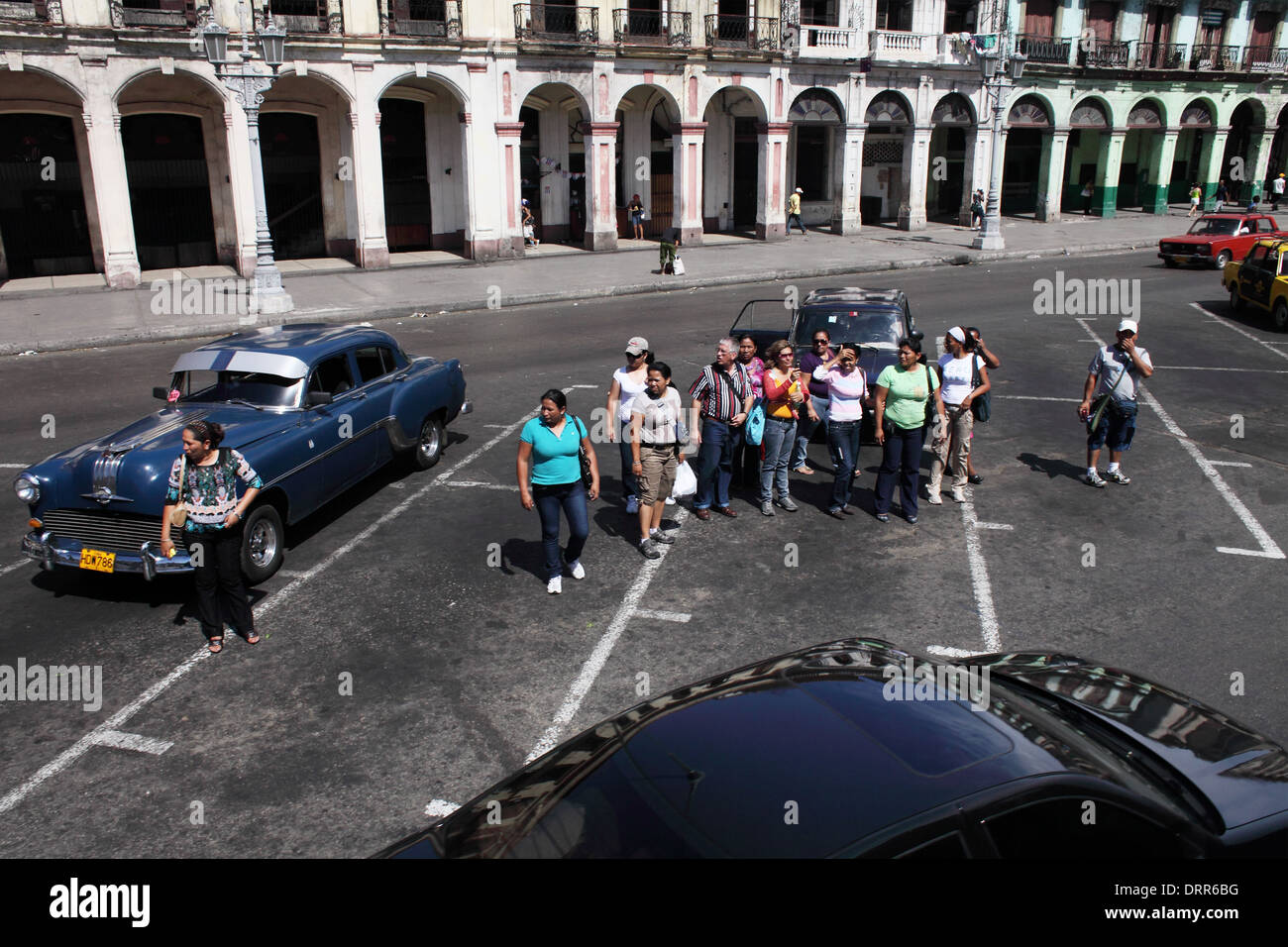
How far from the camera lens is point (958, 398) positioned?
10.5m

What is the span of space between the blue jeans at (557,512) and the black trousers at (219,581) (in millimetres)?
2375

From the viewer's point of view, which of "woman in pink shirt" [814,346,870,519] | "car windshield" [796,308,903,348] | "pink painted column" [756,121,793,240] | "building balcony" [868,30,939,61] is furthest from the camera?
"building balcony" [868,30,939,61]

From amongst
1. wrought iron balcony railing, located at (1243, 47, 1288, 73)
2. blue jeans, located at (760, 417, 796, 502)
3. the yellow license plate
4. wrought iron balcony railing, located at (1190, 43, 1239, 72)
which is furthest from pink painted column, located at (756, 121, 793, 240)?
the yellow license plate

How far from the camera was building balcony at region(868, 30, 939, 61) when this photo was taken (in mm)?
36469

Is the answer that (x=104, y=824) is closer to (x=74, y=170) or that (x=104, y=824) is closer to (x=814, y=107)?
(x=74, y=170)

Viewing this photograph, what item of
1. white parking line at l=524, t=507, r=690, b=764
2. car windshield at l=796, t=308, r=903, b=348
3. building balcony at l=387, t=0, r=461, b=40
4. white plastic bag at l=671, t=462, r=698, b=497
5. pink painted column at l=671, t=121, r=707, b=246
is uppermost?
building balcony at l=387, t=0, r=461, b=40

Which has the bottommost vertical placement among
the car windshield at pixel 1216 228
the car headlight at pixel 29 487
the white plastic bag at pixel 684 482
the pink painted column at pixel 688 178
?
the white plastic bag at pixel 684 482

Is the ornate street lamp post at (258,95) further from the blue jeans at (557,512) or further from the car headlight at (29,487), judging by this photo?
the blue jeans at (557,512)

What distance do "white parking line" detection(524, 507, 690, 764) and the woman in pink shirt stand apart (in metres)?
2.01

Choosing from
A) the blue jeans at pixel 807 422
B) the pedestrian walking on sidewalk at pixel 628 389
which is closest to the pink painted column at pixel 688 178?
the blue jeans at pixel 807 422

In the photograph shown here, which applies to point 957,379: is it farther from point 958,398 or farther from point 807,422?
point 807,422

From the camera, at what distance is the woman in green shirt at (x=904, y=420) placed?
9.75 metres

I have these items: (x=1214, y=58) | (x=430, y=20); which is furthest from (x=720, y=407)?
(x=1214, y=58)

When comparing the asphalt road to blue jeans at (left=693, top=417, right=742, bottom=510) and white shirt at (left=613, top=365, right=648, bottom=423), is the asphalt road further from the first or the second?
white shirt at (left=613, top=365, right=648, bottom=423)
